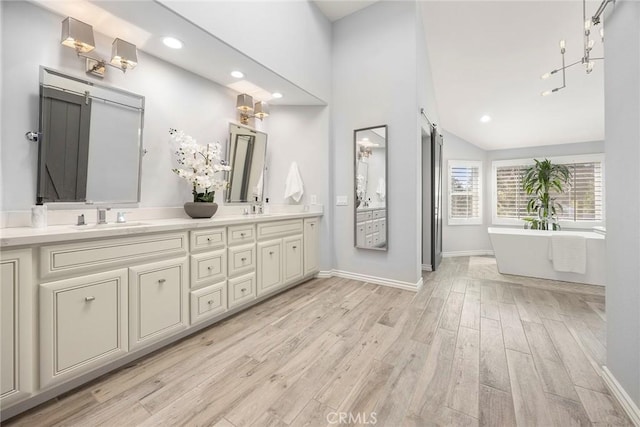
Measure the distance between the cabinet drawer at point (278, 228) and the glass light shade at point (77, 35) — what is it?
1.89 metres

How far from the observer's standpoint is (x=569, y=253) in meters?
3.34

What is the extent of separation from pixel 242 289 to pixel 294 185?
1.63 meters

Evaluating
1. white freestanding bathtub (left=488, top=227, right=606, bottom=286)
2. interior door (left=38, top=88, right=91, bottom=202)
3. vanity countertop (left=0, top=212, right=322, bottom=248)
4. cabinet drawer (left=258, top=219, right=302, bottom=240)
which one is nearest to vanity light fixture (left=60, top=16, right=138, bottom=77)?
interior door (left=38, top=88, right=91, bottom=202)

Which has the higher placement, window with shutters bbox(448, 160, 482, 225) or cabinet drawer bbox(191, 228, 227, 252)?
window with shutters bbox(448, 160, 482, 225)

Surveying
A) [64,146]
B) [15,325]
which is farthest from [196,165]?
[15,325]

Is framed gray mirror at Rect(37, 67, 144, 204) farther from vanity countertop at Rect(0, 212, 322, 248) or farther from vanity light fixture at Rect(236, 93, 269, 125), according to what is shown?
vanity light fixture at Rect(236, 93, 269, 125)

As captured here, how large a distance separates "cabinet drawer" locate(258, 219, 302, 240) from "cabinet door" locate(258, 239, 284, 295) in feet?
0.25

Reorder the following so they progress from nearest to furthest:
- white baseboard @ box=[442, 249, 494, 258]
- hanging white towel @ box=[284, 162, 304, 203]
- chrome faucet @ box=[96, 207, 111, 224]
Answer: chrome faucet @ box=[96, 207, 111, 224]
hanging white towel @ box=[284, 162, 304, 203]
white baseboard @ box=[442, 249, 494, 258]

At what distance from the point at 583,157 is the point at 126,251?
23.5 feet

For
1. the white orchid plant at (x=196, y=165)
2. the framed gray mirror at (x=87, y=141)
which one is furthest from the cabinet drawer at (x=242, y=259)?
the framed gray mirror at (x=87, y=141)

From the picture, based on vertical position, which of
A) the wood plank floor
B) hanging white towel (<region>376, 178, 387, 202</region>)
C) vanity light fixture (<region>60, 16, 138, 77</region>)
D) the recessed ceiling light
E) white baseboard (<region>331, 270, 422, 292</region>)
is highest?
the recessed ceiling light

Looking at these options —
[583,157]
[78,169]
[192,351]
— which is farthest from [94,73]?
[583,157]

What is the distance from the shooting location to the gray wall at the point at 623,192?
4.14ft

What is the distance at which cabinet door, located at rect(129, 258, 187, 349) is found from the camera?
1662 millimetres
